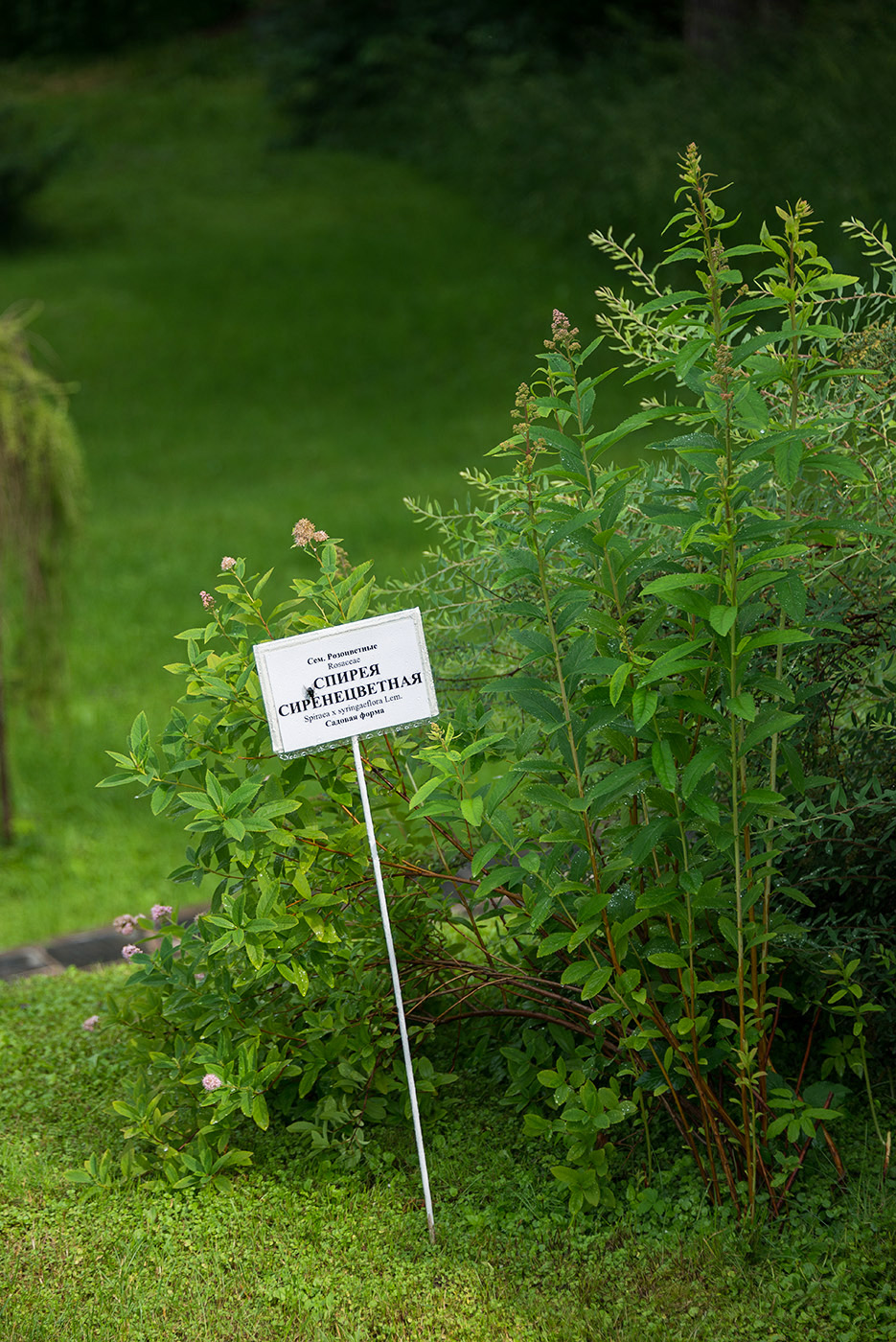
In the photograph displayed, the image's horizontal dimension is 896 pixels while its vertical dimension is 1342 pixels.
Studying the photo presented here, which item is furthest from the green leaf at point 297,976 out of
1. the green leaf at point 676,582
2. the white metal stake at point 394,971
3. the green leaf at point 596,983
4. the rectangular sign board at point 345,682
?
the green leaf at point 676,582

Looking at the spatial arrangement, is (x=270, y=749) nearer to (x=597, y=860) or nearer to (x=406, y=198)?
(x=597, y=860)

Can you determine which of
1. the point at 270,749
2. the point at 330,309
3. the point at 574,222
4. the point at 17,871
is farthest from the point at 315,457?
the point at 270,749

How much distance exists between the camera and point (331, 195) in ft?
61.1

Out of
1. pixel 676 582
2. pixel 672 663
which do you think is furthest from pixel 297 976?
pixel 676 582

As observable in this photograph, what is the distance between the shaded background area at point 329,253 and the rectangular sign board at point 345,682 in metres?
3.54

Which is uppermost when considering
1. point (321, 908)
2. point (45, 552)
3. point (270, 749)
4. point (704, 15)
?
point (704, 15)

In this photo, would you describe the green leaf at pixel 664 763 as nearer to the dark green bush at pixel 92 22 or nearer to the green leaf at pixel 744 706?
the green leaf at pixel 744 706

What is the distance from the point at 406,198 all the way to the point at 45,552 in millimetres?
13179

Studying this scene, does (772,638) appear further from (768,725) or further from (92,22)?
(92,22)

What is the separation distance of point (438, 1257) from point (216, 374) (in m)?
12.7

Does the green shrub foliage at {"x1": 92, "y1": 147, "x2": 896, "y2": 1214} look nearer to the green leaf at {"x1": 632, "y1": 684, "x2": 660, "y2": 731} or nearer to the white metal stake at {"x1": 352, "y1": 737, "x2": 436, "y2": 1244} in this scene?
the green leaf at {"x1": 632, "y1": 684, "x2": 660, "y2": 731}

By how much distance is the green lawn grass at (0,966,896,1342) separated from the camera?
2.46 m

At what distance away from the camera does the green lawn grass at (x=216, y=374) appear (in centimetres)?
780

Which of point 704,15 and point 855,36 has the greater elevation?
point 704,15
